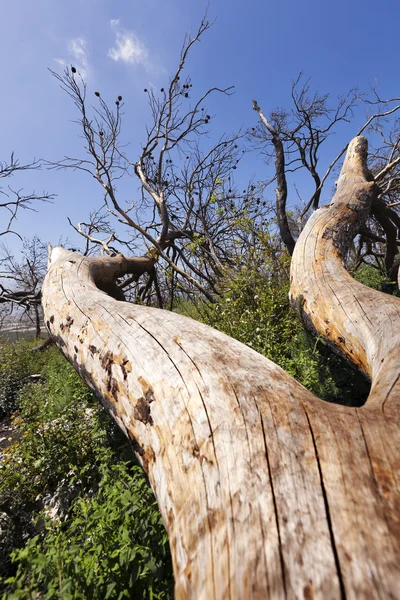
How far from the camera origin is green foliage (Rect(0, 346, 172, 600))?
1066 millimetres

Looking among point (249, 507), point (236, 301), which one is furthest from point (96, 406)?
point (249, 507)

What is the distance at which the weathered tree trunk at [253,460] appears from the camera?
0.48 metres

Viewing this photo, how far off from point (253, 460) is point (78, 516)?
65.1 inches

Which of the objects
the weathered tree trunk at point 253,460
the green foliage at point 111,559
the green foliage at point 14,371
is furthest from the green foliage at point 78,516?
the green foliage at point 14,371

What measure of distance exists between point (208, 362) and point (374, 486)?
0.56 metres

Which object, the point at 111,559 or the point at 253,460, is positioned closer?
the point at 253,460

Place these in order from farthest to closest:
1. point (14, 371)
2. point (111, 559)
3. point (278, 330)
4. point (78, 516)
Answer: point (14, 371)
point (278, 330)
point (78, 516)
point (111, 559)

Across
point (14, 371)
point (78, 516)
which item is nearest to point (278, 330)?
point (78, 516)

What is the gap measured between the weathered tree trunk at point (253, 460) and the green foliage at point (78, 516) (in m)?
0.56

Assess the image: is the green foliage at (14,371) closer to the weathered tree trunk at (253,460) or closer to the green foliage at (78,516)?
the green foliage at (78,516)

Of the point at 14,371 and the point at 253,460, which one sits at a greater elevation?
the point at 253,460

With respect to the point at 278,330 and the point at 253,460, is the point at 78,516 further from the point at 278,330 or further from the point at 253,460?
the point at 278,330

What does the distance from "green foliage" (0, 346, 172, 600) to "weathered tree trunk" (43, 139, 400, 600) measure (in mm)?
Answer: 563

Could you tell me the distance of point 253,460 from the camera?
2.13 feet
